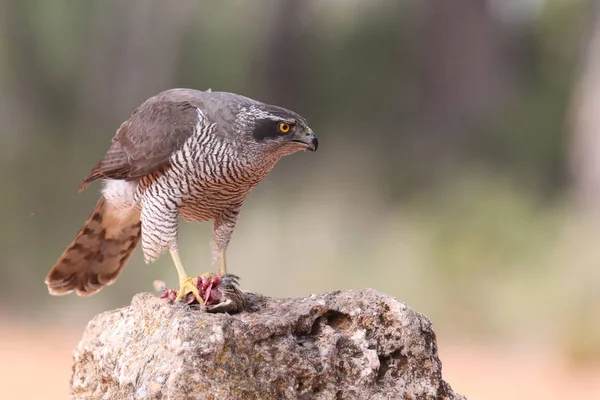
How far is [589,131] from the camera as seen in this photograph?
12055 mm

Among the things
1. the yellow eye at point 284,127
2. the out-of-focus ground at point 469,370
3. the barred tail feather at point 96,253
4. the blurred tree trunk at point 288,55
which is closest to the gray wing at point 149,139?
the barred tail feather at point 96,253

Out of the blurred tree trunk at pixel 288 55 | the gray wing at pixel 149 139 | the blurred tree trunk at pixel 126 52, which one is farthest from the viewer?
the blurred tree trunk at pixel 288 55

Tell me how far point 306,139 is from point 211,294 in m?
0.91

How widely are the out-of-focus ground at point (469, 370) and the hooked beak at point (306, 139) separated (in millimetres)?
4164

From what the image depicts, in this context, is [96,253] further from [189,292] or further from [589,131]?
[589,131]

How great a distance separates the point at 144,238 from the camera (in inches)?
168

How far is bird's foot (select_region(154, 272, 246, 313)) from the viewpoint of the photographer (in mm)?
3503

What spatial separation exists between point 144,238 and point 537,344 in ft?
21.3

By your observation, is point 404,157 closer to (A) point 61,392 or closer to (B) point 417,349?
(A) point 61,392

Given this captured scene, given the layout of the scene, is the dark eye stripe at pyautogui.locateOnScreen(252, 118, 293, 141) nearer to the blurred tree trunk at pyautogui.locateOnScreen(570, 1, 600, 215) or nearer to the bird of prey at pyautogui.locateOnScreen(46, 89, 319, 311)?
the bird of prey at pyautogui.locateOnScreen(46, 89, 319, 311)

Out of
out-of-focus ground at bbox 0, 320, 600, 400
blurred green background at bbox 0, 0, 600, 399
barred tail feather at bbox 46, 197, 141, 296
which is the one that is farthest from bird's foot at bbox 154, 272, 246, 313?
blurred green background at bbox 0, 0, 600, 399

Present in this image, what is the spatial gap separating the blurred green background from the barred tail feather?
3990mm

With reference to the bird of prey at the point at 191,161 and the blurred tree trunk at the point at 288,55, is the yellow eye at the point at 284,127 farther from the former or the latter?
the blurred tree trunk at the point at 288,55

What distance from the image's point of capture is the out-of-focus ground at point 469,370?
7.72 meters
